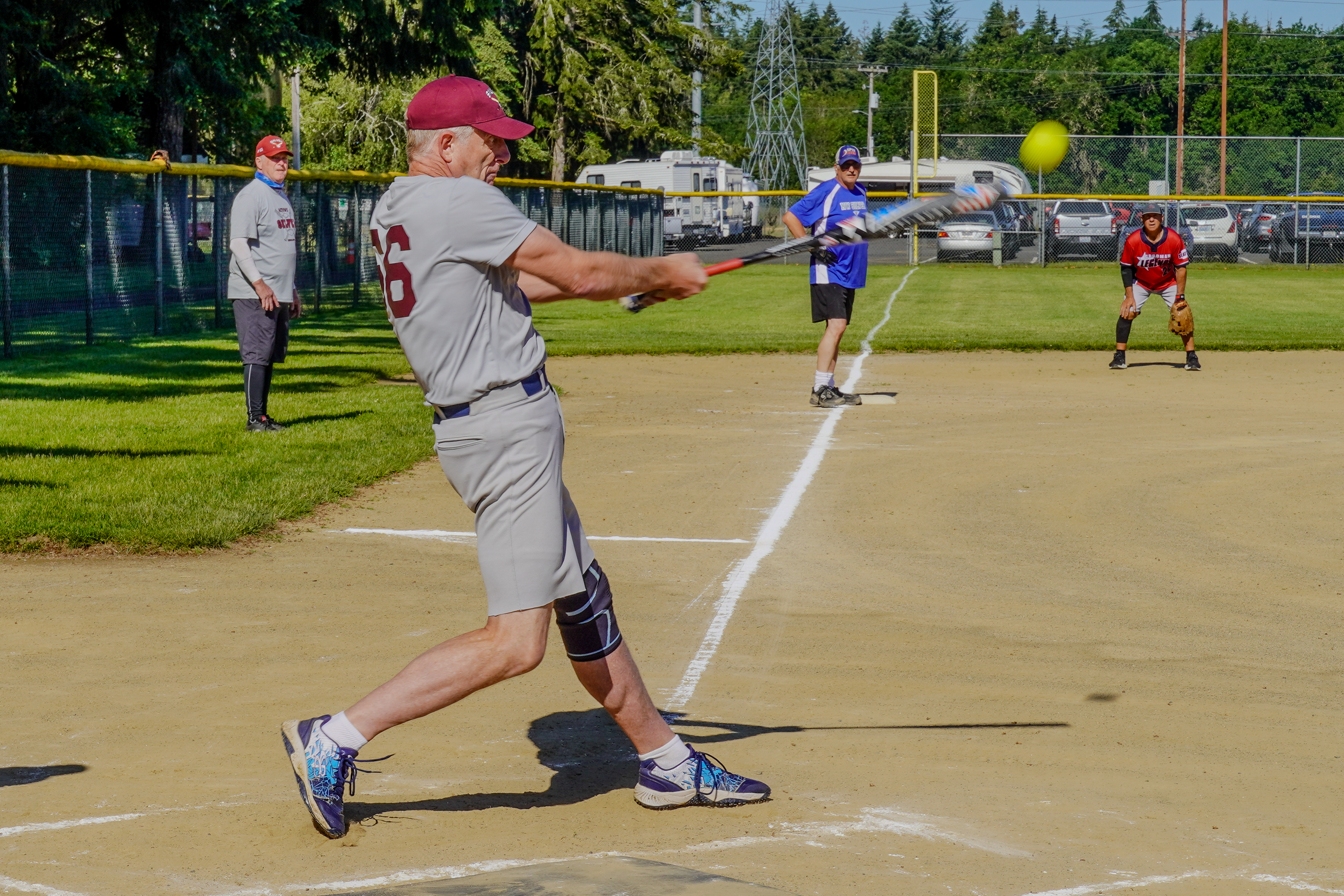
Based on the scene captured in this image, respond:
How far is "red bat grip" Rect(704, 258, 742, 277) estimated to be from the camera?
4.78 metres

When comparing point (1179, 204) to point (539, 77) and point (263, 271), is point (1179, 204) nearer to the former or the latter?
point (539, 77)

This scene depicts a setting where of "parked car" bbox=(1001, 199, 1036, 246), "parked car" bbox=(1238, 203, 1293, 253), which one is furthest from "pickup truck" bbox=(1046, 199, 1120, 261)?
"parked car" bbox=(1238, 203, 1293, 253)

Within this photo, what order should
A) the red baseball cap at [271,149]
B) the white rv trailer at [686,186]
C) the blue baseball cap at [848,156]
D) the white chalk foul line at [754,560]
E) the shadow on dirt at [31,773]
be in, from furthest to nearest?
the white rv trailer at [686,186]
the blue baseball cap at [848,156]
the red baseball cap at [271,149]
the white chalk foul line at [754,560]
the shadow on dirt at [31,773]

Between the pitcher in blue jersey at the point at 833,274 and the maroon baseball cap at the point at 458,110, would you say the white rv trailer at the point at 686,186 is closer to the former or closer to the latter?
the pitcher in blue jersey at the point at 833,274

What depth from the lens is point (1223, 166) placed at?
43.7 metres

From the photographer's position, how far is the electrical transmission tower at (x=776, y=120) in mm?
72562

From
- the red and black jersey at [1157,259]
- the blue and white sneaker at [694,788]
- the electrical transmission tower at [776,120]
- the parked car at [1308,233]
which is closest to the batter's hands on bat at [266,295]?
the blue and white sneaker at [694,788]

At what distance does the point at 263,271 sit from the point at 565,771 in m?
7.25

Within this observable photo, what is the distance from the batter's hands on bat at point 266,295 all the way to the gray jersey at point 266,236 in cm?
6

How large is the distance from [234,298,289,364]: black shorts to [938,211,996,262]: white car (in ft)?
106

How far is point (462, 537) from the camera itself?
8320 millimetres

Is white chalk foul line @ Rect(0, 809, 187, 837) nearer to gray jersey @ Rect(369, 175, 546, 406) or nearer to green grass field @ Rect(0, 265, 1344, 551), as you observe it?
gray jersey @ Rect(369, 175, 546, 406)

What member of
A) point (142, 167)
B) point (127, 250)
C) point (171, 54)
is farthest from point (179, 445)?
point (171, 54)

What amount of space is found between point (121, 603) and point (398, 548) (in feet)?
5.21
